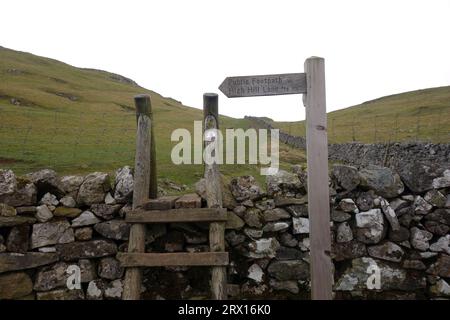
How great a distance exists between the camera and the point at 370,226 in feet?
14.6

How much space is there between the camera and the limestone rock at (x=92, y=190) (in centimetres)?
443

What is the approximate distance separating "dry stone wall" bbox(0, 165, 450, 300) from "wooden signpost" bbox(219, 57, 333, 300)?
0.53 m

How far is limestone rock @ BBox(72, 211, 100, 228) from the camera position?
4.38 meters

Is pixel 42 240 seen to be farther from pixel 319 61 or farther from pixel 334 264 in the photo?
pixel 319 61

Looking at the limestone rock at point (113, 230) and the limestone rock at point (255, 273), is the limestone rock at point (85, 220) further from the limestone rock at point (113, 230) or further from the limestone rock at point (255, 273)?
the limestone rock at point (255, 273)

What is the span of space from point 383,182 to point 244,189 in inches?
70.0

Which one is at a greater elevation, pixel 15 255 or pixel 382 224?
pixel 382 224

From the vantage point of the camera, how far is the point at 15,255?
13.6 feet

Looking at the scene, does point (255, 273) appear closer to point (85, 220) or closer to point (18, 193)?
point (85, 220)

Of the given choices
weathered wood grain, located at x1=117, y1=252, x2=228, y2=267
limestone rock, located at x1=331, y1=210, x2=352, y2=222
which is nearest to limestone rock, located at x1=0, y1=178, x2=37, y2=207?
weathered wood grain, located at x1=117, y1=252, x2=228, y2=267

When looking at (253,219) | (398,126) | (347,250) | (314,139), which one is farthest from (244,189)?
(398,126)

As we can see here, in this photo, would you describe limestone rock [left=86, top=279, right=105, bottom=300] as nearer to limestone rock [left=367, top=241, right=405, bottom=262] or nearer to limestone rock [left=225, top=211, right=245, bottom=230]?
limestone rock [left=225, top=211, right=245, bottom=230]
